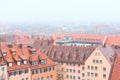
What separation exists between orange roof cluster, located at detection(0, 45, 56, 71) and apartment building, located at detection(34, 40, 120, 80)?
16.7 meters

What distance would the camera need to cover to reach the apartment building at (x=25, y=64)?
235 ft

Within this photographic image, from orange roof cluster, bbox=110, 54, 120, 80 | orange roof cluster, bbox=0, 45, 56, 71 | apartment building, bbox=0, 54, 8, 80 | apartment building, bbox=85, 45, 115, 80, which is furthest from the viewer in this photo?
apartment building, bbox=85, 45, 115, 80

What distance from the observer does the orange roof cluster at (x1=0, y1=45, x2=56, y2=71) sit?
72062 mm

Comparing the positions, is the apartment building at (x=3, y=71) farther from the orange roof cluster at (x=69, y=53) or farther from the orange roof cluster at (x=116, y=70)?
the orange roof cluster at (x=116, y=70)

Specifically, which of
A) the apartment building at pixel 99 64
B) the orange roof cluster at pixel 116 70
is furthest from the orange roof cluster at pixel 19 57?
the orange roof cluster at pixel 116 70

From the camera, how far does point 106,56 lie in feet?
297

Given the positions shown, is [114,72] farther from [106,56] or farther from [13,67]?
[106,56]

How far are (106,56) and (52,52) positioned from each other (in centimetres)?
2125

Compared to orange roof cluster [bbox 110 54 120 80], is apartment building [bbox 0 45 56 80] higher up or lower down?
lower down

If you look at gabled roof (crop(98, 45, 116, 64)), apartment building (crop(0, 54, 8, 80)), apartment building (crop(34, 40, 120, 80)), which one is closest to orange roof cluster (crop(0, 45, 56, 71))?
apartment building (crop(0, 54, 8, 80))

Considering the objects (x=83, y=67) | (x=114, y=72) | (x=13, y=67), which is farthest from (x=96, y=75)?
(x=114, y=72)

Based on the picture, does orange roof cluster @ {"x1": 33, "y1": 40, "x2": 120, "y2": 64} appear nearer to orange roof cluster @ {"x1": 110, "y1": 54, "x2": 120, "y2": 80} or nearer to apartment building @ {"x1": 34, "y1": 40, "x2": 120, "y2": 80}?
apartment building @ {"x1": 34, "y1": 40, "x2": 120, "y2": 80}

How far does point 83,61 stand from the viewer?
3765 inches

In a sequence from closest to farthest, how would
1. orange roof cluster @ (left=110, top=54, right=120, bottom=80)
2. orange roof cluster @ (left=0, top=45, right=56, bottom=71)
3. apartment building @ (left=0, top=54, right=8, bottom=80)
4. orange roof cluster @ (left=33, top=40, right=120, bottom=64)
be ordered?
orange roof cluster @ (left=110, top=54, right=120, bottom=80) < apartment building @ (left=0, top=54, right=8, bottom=80) < orange roof cluster @ (left=0, top=45, right=56, bottom=71) < orange roof cluster @ (left=33, top=40, right=120, bottom=64)
